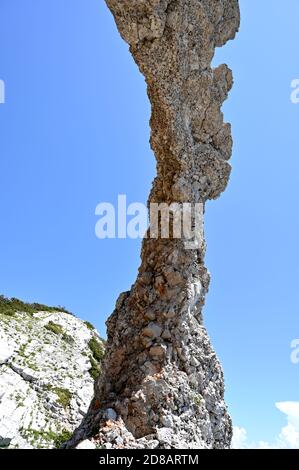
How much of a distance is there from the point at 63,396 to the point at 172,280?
14.3 metres

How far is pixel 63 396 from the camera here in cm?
2427

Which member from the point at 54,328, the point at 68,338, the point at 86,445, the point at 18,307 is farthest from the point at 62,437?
the point at 18,307

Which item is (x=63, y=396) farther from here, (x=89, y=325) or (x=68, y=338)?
(x=89, y=325)

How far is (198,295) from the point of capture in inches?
595

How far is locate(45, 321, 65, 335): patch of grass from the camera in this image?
104 feet

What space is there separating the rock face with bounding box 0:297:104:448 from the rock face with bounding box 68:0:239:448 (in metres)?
9.05

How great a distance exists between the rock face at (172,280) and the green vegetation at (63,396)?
37.8 feet

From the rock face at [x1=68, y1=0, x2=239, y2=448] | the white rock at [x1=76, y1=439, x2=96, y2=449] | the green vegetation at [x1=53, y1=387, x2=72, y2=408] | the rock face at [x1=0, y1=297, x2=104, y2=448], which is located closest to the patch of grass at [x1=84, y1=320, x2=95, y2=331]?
the rock face at [x1=0, y1=297, x2=104, y2=448]

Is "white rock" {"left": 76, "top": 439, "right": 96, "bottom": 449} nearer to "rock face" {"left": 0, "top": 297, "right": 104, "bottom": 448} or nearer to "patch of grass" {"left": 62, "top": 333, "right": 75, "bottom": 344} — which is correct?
"rock face" {"left": 0, "top": 297, "right": 104, "bottom": 448}

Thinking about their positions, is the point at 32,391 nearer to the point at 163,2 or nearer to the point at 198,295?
the point at 198,295

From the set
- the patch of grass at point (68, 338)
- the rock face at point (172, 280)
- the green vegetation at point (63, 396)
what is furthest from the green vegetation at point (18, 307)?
the rock face at point (172, 280)

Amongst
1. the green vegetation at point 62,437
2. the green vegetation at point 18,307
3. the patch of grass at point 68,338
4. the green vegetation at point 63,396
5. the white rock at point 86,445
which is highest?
the green vegetation at point 18,307

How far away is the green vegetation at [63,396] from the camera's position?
2376 centimetres

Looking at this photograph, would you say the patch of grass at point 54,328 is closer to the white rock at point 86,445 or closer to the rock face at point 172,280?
the rock face at point 172,280
